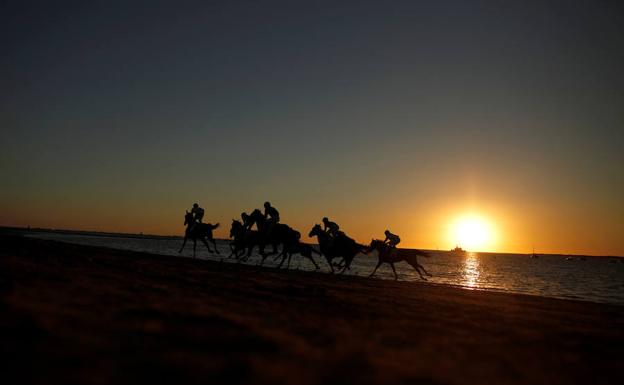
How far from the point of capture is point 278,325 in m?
6.02

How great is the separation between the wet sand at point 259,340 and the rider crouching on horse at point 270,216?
1015 centimetres

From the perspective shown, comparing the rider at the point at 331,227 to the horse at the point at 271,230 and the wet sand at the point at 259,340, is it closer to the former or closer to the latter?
the horse at the point at 271,230

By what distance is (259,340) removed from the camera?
494cm

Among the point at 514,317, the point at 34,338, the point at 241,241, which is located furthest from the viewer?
the point at 241,241

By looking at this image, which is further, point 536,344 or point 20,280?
point 20,280

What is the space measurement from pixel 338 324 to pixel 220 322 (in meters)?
1.95

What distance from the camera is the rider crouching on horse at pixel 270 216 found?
64.0 ft

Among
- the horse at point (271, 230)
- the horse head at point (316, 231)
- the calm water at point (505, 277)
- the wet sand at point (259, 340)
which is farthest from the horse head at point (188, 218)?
the wet sand at point (259, 340)

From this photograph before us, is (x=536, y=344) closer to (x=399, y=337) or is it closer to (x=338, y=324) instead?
(x=399, y=337)

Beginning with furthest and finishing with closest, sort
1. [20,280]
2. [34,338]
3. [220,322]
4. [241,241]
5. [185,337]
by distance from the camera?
[241,241] < [20,280] < [220,322] < [185,337] < [34,338]

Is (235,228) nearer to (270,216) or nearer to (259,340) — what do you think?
(270,216)

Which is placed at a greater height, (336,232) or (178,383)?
(336,232)

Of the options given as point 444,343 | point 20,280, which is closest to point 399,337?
point 444,343

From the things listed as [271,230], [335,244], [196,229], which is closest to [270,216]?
[271,230]
